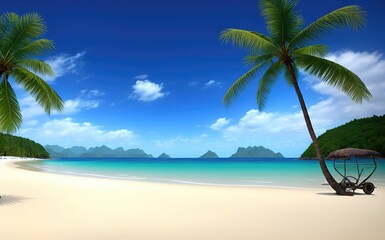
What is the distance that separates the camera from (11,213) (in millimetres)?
7789

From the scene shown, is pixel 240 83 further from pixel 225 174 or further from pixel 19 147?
pixel 19 147

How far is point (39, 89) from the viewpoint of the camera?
10.9 metres

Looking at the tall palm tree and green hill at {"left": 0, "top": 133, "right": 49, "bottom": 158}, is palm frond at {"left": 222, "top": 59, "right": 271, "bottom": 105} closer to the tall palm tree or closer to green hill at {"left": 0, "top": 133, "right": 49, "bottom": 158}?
the tall palm tree

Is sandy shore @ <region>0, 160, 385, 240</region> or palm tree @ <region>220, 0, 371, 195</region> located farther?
palm tree @ <region>220, 0, 371, 195</region>

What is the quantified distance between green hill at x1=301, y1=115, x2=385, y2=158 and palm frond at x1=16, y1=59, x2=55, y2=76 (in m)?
64.9

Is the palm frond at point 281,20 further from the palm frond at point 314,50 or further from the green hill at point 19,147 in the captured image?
the green hill at point 19,147

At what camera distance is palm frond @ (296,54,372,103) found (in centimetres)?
1183

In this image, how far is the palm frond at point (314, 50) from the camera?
13.1 meters

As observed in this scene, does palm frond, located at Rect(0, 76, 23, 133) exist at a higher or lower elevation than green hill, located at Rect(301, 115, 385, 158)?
lower

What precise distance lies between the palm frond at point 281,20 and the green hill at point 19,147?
101171mm

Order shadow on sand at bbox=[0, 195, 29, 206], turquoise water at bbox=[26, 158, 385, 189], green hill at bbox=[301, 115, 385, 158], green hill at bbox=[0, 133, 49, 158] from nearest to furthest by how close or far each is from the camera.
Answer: shadow on sand at bbox=[0, 195, 29, 206], turquoise water at bbox=[26, 158, 385, 189], green hill at bbox=[301, 115, 385, 158], green hill at bbox=[0, 133, 49, 158]

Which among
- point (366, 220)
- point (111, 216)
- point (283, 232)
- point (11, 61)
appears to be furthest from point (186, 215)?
point (11, 61)

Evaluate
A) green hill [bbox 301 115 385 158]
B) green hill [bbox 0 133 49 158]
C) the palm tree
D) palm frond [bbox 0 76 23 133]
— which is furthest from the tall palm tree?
green hill [bbox 0 133 49 158]

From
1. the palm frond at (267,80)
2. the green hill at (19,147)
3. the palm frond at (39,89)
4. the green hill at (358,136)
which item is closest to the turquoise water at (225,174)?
the palm frond at (267,80)
